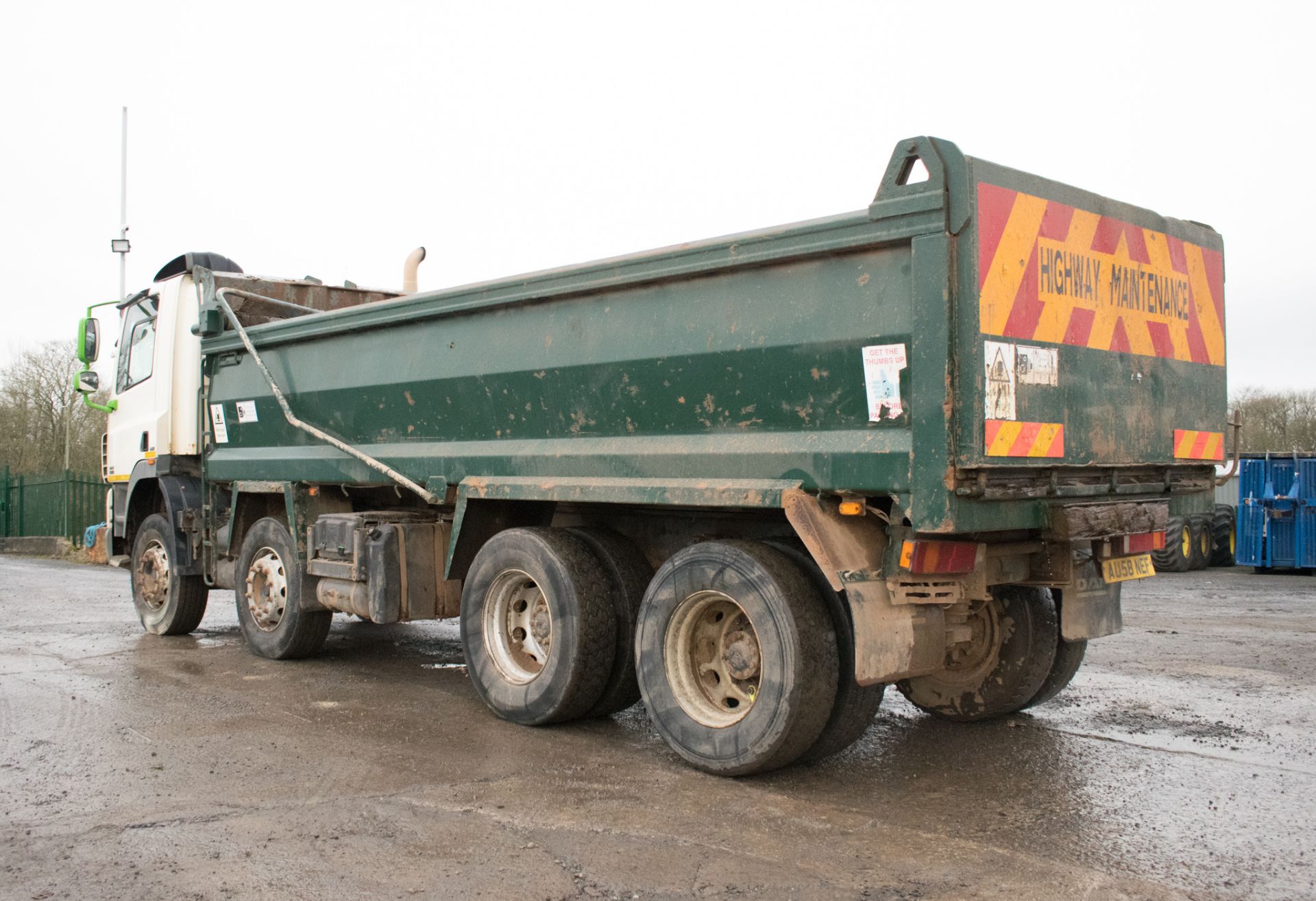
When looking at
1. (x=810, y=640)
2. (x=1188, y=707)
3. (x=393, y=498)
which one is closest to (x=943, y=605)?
(x=810, y=640)

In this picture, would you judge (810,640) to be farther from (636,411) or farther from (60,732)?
(60,732)

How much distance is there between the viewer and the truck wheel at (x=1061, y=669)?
5.85 metres

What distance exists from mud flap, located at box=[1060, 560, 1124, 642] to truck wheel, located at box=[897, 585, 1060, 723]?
497mm

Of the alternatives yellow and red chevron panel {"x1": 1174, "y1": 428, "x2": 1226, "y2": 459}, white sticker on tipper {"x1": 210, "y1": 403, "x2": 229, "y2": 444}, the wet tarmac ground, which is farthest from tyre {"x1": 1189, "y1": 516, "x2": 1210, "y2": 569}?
white sticker on tipper {"x1": 210, "y1": 403, "x2": 229, "y2": 444}

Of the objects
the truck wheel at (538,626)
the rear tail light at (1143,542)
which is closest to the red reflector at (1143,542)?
the rear tail light at (1143,542)

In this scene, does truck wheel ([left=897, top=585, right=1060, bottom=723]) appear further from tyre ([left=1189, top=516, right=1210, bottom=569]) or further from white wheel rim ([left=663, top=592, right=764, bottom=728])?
tyre ([left=1189, top=516, right=1210, bottom=569])

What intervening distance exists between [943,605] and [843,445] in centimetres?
82

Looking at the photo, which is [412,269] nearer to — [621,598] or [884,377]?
[621,598]

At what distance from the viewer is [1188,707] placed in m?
6.45

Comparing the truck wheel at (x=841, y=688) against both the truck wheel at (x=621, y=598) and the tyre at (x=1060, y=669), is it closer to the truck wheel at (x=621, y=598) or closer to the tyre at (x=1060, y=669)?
the truck wheel at (x=621, y=598)

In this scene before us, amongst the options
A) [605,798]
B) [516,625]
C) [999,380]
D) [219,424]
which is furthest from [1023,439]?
[219,424]

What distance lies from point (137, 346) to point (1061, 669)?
7.79 metres

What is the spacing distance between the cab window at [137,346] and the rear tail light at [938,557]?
7137 mm

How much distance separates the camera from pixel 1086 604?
5.12 metres
